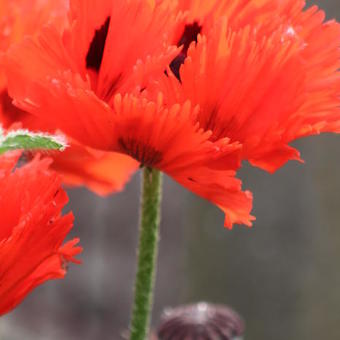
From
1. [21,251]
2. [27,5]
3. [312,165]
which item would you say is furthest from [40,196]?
[312,165]

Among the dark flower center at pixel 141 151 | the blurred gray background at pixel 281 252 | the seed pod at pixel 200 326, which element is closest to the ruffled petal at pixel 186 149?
the dark flower center at pixel 141 151

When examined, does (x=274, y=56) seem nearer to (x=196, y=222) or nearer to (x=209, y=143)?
(x=209, y=143)

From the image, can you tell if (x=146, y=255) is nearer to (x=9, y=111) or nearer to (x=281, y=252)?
(x=9, y=111)

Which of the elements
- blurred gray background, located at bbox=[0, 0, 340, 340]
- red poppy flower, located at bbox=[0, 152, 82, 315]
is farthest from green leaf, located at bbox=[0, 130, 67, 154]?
blurred gray background, located at bbox=[0, 0, 340, 340]

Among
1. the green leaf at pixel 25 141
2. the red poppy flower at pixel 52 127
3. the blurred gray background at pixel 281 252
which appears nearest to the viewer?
the green leaf at pixel 25 141

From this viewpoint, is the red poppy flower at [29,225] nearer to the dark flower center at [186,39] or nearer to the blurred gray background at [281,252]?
the dark flower center at [186,39]

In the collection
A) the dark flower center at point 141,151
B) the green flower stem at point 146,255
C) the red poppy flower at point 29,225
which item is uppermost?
the dark flower center at point 141,151

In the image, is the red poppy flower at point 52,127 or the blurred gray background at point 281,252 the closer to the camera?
the red poppy flower at point 52,127
